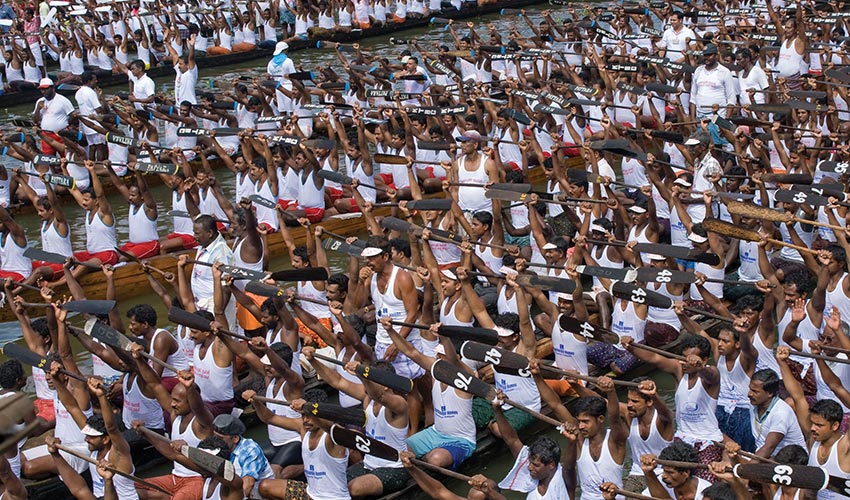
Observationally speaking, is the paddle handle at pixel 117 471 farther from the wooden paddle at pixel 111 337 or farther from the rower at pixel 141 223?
the rower at pixel 141 223

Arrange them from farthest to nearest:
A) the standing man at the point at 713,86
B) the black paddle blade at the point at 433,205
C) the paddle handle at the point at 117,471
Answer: the standing man at the point at 713,86, the black paddle blade at the point at 433,205, the paddle handle at the point at 117,471

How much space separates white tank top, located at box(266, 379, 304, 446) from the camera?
8.62 metres

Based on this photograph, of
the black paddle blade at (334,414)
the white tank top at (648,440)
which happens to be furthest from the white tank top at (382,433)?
the white tank top at (648,440)

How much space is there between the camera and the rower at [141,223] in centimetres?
1213

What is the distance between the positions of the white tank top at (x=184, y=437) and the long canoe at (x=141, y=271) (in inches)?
144

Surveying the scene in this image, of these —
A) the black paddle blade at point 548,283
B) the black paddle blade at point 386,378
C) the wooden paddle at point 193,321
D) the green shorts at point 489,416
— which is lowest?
the green shorts at point 489,416

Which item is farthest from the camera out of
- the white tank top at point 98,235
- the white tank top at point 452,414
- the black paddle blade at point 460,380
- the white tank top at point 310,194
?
the white tank top at point 310,194

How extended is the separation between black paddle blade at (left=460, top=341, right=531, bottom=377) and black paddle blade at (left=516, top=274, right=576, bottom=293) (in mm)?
1105

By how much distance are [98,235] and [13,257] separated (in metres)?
0.84

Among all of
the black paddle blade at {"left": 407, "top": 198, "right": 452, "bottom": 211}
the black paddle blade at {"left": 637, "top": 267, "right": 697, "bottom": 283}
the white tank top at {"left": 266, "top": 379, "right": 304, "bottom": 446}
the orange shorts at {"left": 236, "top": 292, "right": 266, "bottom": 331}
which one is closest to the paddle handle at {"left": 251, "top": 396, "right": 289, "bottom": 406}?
the white tank top at {"left": 266, "top": 379, "right": 304, "bottom": 446}

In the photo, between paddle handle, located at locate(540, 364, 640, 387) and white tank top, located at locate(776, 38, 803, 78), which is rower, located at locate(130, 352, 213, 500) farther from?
white tank top, located at locate(776, 38, 803, 78)

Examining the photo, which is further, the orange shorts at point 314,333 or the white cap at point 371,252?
the orange shorts at point 314,333

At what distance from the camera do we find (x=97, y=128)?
599 inches

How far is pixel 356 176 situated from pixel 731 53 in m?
6.07
